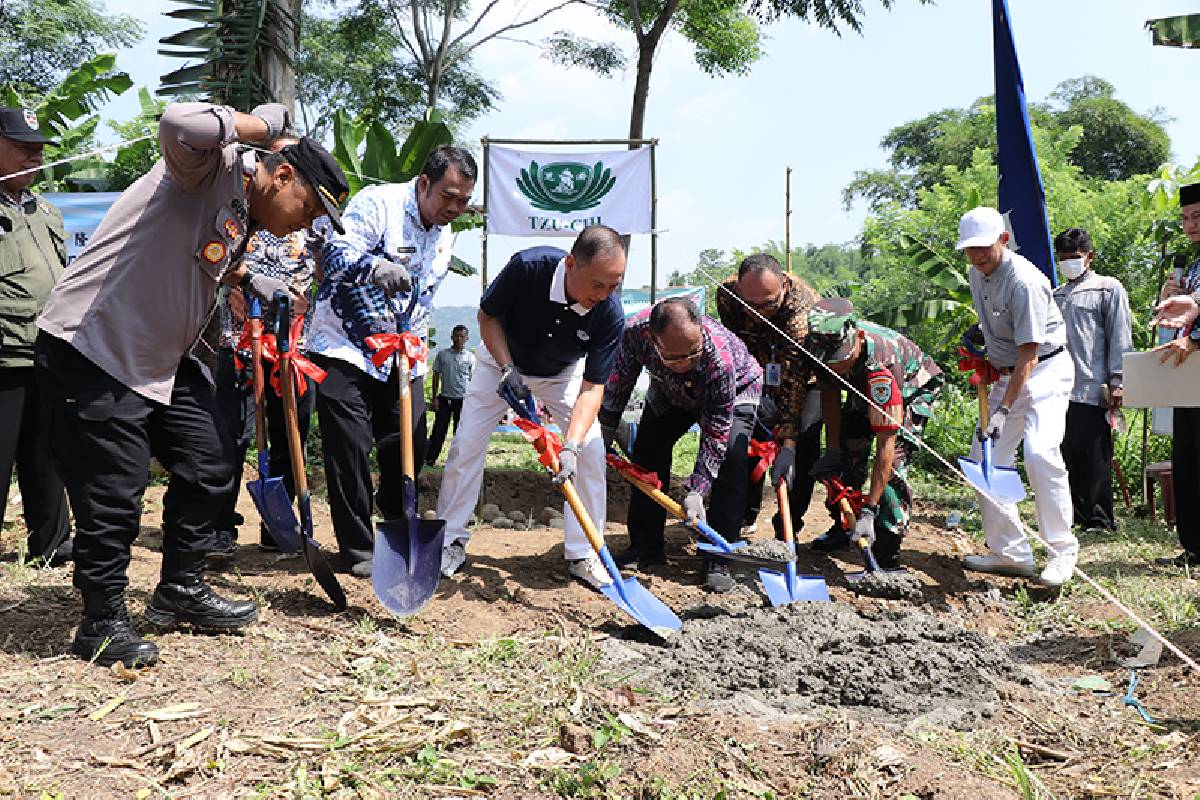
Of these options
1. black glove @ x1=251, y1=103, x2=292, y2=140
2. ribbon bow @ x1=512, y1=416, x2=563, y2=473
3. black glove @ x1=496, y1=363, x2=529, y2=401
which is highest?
black glove @ x1=251, y1=103, x2=292, y2=140

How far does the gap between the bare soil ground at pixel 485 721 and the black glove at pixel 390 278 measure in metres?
1.25

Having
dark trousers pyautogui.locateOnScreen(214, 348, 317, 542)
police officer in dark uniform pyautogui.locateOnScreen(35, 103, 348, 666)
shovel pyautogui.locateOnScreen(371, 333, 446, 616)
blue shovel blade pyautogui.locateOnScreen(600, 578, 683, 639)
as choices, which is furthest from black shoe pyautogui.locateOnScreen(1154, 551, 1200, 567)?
police officer in dark uniform pyautogui.locateOnScreen(35, 103, 348, 666)

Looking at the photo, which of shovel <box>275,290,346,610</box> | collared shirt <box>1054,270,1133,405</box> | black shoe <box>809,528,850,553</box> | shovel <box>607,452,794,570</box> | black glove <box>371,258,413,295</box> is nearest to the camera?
shovel <box>275,290,346,610</box>

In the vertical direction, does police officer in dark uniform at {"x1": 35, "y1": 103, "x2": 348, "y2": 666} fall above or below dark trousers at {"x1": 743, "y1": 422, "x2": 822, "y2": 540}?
above

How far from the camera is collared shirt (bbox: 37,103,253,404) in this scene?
2857mm

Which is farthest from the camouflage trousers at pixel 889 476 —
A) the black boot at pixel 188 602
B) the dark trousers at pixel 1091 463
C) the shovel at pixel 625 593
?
the black boot at pixel 188 602

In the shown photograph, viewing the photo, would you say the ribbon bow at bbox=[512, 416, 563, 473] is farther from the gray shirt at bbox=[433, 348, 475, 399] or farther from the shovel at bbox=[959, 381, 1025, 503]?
the gray shirt at bbox=[433, 348, 475, 399]

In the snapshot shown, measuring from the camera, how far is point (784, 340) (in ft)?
16.3

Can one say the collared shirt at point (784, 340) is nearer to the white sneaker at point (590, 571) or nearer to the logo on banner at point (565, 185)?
the white sneaker at point (590, 571)

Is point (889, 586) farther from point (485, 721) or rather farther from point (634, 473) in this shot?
point (485, 721)

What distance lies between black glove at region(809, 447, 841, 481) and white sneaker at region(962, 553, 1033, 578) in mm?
845

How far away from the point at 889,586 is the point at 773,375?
3.91 feet

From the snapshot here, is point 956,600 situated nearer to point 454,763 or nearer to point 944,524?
point 944,524

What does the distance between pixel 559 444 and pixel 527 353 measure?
594 millimetres
